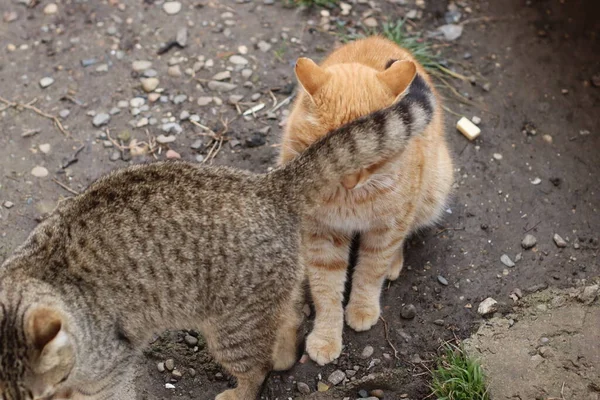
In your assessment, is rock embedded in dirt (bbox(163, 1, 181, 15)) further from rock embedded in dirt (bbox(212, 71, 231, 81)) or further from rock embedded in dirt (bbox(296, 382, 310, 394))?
rock embedded in dirt (bbox(296, 382, 310, 394))

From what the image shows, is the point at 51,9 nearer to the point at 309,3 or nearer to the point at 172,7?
the point at 172,7

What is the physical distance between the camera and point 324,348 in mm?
4012

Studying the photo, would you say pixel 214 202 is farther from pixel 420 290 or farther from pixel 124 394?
pixel 420 290

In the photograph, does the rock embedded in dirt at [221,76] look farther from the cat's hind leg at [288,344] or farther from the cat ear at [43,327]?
the cat ear at [43,327]

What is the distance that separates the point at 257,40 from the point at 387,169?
7.90ft

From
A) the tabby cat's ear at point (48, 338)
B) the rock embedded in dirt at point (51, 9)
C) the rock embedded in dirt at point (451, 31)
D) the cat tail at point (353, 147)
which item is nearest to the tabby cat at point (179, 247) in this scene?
the cat tail at point (353, 147)

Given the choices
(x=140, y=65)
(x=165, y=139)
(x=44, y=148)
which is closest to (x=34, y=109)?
(x=44, y=148)

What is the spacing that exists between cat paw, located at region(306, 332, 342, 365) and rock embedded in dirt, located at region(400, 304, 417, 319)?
1.40ft

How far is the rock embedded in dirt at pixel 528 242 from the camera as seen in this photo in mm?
→ 4492

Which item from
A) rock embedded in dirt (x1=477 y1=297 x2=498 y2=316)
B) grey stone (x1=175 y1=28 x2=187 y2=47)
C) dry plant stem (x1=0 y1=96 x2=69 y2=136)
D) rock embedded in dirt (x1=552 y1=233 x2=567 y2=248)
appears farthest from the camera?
grey stone (x1=175 y1=28 x2=187 y2=47)

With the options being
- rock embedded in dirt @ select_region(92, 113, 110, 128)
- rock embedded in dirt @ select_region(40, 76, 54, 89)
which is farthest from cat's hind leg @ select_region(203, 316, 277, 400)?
rock embedded in dirt @ select_region(40, 76, 54, 89)

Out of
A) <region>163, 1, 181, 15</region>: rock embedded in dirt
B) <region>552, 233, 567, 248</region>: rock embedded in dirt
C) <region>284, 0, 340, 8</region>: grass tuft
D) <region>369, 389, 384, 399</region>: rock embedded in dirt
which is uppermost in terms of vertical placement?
<region>284, 0, 340, 8</region>: grass tuft

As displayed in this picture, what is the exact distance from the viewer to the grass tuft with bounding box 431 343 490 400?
3748 mm

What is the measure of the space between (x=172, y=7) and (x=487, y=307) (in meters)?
3.43
